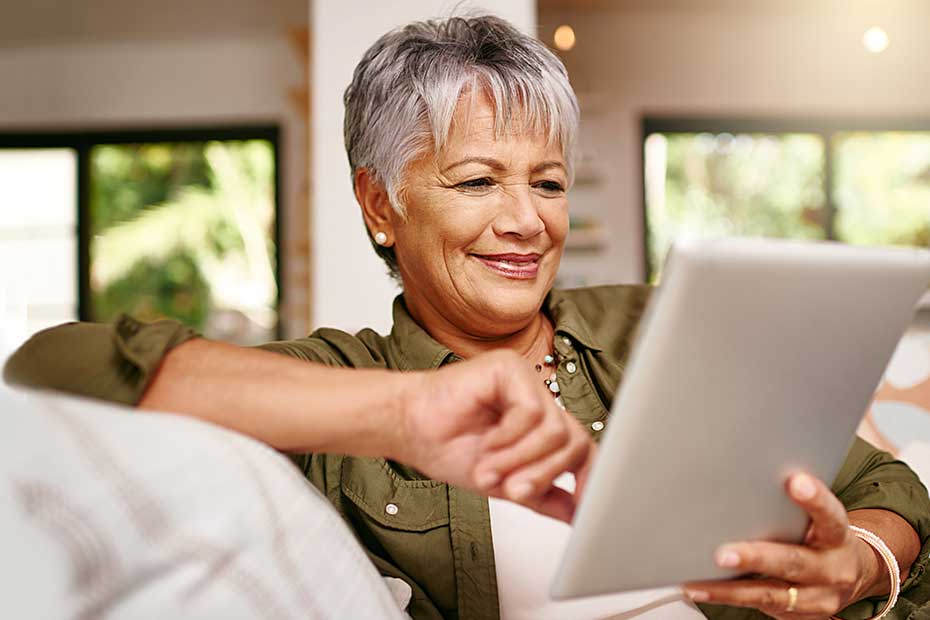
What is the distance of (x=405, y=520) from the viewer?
3.68 ft

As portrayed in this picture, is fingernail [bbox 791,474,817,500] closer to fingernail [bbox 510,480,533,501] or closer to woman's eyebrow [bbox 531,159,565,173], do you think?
fingernail [bbox 510,480,533,501]

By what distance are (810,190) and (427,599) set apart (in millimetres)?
5529

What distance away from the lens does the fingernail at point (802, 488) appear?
2.41 feet

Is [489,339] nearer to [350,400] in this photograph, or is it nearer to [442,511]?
[442,511]

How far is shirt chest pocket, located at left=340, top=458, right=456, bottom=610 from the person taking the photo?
43.9 inches

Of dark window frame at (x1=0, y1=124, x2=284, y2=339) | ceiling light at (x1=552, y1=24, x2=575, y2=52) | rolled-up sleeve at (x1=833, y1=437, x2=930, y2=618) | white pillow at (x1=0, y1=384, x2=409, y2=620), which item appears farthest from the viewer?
dark window frame at (x1=0, y1=124, x2=284, y2=339)

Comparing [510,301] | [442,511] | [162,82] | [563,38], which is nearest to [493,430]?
[442,511]

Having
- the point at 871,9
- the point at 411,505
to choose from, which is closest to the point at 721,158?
the point at 871,9

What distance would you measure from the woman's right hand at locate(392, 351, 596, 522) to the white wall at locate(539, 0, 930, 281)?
526 cm

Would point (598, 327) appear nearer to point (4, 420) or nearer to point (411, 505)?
point (411, 505)

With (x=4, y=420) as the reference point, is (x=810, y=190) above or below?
above

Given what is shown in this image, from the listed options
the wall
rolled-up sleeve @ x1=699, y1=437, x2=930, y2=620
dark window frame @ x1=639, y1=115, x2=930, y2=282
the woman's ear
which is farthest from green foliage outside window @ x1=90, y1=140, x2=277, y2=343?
rolled-up sleeve @ x1=699, y1=437, x2=930, y2=620

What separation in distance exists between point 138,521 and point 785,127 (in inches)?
237

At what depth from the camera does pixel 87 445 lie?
564 mm
